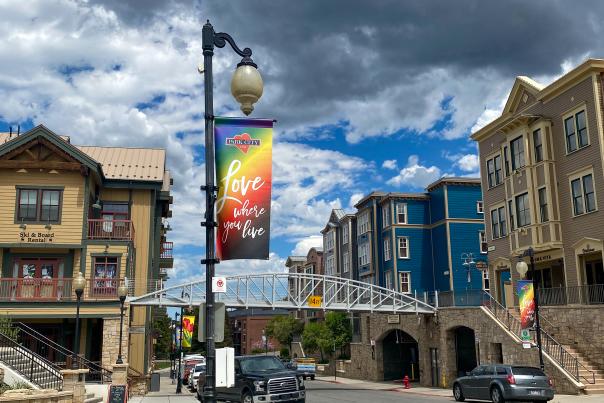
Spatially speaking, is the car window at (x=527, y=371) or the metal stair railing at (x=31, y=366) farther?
the car window at (x=527, y=371)

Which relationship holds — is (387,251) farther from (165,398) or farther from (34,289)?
(34,289)

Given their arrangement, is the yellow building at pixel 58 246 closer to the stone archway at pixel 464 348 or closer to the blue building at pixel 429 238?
the stone archway at pixel 464 348

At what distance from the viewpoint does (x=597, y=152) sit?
28609 mm

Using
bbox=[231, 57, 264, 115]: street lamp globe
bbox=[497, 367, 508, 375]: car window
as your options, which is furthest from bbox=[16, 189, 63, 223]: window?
bbox=[231, 57, 264, 115]: street lamp globe

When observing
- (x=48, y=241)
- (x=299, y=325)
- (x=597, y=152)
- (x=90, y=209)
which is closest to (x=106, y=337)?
(x=48, y=241)

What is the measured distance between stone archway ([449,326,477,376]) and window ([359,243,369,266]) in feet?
64.9

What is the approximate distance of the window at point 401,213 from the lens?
53219mm

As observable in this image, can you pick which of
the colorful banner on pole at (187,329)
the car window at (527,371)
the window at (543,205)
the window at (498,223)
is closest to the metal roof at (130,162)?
the colorful banner on pole at (187,329)

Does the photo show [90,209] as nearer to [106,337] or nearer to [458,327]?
[106,337]

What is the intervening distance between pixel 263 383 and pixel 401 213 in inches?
1497

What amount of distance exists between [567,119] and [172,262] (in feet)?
108

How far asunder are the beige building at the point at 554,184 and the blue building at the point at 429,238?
13.2m

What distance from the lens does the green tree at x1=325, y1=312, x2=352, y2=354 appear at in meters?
59.0

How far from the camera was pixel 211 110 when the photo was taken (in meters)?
8.56
